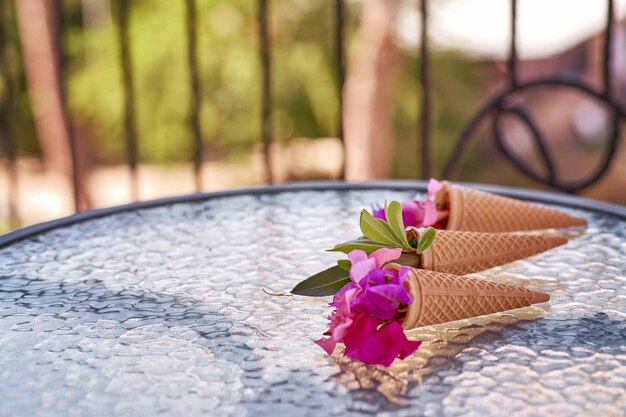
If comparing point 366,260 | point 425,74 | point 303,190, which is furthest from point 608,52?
point 366,260

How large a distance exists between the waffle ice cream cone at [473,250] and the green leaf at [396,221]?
0.03 m

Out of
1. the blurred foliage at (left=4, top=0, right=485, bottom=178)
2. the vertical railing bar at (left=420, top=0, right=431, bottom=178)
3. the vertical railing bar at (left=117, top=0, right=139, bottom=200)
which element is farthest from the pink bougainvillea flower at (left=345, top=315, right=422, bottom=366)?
the blurred foliage at (left=4, top=0, right=485, bottom=178)

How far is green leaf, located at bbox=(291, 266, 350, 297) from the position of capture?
0.78 metres

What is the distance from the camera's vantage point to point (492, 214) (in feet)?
3.57

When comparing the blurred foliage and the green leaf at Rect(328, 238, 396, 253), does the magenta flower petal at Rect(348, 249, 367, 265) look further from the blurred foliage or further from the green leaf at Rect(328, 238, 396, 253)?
the blurred foliage

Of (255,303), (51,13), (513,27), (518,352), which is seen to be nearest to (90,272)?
(255,303)

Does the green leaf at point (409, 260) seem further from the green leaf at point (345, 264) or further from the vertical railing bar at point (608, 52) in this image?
the vertical railing bar at point (608, 52)

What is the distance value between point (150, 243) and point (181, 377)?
0.49 m

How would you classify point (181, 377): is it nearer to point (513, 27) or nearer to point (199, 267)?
point (199, 267)

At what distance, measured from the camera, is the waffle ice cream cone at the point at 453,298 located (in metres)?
0.73

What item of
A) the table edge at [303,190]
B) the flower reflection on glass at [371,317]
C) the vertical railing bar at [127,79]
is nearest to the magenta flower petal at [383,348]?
the flower reflection on glass at [371,317]

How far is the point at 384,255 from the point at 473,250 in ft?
0.65

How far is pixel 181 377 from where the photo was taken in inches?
27.0

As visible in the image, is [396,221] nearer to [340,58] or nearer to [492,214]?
[492,214]
